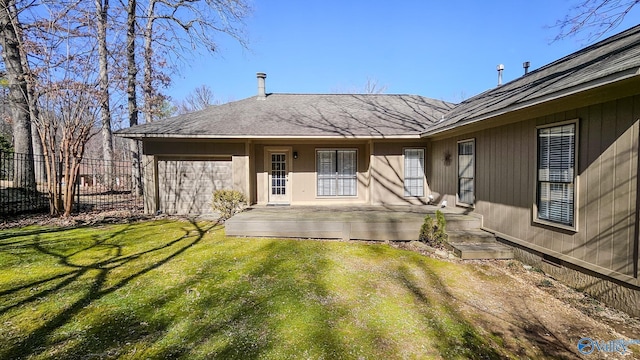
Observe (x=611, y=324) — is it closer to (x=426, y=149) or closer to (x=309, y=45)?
(x=426, y=149)

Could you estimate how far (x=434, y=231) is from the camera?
19.2 ft

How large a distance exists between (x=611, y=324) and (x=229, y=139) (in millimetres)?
8705

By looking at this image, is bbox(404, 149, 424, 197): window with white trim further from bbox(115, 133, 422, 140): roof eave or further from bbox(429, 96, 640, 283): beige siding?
bbox(429, 96, 640, 283): beige siding

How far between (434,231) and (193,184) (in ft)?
23.6

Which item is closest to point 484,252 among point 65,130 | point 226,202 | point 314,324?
point 314,324

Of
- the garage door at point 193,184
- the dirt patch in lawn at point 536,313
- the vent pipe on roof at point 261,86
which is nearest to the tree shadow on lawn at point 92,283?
the garage door at point 193,184

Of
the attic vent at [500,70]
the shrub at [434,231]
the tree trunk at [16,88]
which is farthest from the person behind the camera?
the attic vent at [500,70]

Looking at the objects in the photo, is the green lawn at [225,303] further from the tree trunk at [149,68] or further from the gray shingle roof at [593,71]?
the tree trunk at [149,68]

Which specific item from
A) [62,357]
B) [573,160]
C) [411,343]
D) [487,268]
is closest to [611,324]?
[487,268]

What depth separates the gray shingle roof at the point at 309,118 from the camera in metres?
8.27

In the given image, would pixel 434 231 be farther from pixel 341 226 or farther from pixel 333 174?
pixel 333 174

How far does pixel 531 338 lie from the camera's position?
9.91 feet

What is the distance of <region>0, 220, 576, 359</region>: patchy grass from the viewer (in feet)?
8.69

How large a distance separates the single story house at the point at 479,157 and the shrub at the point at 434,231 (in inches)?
46.0
